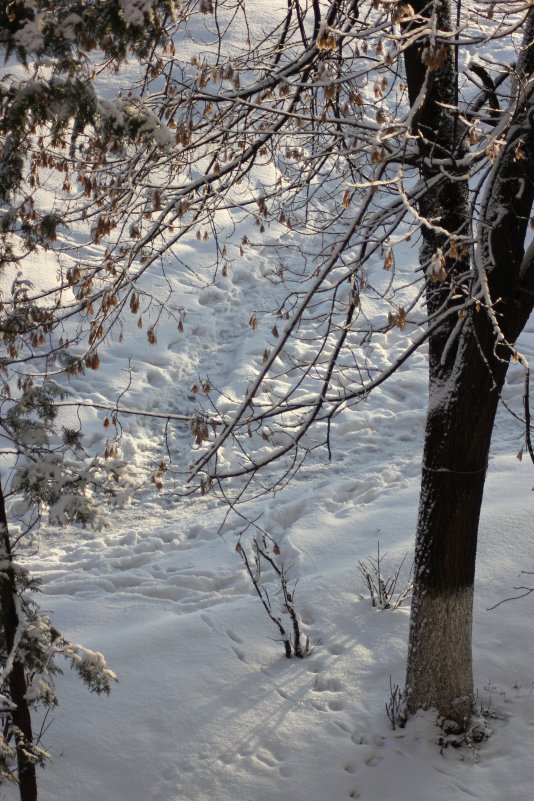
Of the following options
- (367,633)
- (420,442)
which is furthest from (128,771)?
(420,442)

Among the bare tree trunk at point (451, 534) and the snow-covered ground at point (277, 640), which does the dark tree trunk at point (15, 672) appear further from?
the bare tree trunk at point (451, 534)

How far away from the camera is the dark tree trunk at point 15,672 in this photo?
3.71 metres

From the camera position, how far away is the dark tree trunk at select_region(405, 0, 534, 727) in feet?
14.1

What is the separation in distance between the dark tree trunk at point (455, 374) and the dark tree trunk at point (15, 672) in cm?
249

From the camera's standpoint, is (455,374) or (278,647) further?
(278,647)

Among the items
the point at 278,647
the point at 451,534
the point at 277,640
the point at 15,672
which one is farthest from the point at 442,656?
the point at 15,672

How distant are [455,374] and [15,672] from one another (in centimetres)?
302

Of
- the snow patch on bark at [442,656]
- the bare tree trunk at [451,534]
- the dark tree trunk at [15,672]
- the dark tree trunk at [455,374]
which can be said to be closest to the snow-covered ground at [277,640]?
the snow patch on bark at [442,656]

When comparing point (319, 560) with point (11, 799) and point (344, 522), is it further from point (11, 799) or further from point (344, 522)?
point (11, 799)

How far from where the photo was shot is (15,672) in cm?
384

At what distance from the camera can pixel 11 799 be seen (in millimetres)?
4617

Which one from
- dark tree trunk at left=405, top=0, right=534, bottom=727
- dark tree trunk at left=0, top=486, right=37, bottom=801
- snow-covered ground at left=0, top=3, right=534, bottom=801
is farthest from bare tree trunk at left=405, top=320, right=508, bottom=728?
dark tree trunk at left=0, top=486, right=37, bottom=801

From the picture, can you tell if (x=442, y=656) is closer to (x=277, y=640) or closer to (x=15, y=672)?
(x=277, y=640)

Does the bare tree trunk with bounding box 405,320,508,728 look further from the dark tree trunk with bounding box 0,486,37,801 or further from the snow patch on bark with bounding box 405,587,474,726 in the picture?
the dark tree trunk with bounding box 0,486,37,801
